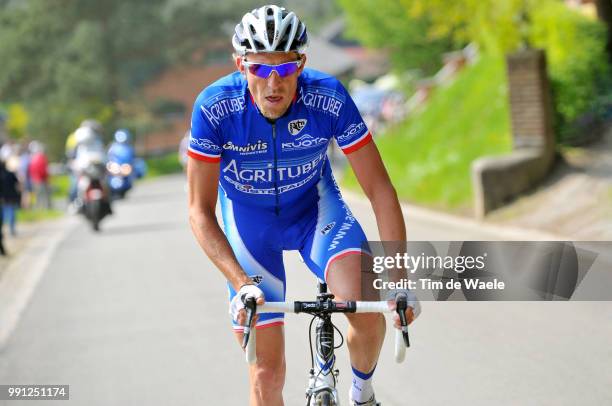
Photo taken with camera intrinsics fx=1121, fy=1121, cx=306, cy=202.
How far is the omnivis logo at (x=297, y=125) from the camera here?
501 cm

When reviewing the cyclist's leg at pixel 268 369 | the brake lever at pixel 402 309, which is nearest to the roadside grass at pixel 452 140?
the cyclist's leg at pixel 268 369

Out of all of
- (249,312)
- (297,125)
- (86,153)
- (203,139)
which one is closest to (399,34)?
(86,153)

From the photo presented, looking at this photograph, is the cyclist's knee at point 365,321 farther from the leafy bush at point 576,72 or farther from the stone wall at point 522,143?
the leafy bush at point 576,72

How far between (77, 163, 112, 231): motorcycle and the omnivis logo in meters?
14.9

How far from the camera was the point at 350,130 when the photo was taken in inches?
195

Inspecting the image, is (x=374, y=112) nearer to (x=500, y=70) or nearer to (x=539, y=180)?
(x=500, y=70)

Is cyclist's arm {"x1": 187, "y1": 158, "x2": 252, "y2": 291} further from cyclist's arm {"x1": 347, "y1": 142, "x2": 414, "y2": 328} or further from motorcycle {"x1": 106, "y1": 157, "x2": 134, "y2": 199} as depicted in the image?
motorcycle {"x1": 106, "y1": 157, "x2": 134, "y2": 199}

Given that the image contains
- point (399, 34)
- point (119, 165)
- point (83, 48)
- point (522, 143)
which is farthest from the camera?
point (83, 48)

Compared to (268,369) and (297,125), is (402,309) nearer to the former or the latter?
(268,369)

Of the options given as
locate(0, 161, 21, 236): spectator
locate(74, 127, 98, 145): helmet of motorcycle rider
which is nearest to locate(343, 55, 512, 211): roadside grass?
locate(74, 127, 98, 145): helmet of motorcycle rider

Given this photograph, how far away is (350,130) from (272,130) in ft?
1.16

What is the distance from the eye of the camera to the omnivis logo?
16.4ft

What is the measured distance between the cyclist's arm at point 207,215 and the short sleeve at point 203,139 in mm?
31

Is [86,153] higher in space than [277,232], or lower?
higher
